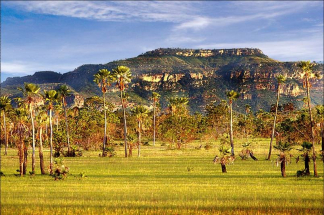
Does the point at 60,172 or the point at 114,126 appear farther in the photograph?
the point at 114,126

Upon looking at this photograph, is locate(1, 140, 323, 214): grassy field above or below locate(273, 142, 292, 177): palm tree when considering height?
below

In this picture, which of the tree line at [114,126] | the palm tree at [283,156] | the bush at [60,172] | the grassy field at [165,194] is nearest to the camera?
the grassy field at [165,194]

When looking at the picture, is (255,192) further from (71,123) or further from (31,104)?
(71,123)

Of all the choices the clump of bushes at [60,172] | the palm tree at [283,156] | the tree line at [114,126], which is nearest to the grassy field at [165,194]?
the clump of bushes at [60,172]

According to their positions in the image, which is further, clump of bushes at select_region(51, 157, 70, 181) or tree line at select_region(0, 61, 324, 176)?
tree line at select_region(0, 61, 324, 176)

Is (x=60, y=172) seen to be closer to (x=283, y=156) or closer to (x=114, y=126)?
(x=283, y=156)

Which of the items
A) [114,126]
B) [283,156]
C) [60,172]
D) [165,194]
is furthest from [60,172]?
[114,126]

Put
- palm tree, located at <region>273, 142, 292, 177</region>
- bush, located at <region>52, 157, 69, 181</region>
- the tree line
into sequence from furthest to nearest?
the tree line → palm tree, located at <region>273, 142, 292, 177</region> → bush, located at <region>52, 157, 69, 181</region>

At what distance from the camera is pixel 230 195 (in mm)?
28906

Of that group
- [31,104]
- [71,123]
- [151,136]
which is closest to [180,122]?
[71,123]

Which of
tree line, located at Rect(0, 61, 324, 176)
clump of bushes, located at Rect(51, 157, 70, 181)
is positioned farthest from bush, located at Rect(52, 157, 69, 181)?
tree line, located at Rect(0, 61, 324, 176)

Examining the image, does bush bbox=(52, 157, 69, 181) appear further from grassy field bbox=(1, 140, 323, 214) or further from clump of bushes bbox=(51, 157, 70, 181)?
grassy field bbox=(1, 140, 323, 214)

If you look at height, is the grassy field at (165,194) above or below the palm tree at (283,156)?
below

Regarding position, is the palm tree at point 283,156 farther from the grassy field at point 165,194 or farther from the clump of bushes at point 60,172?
the clump of bushes at point 60,172
